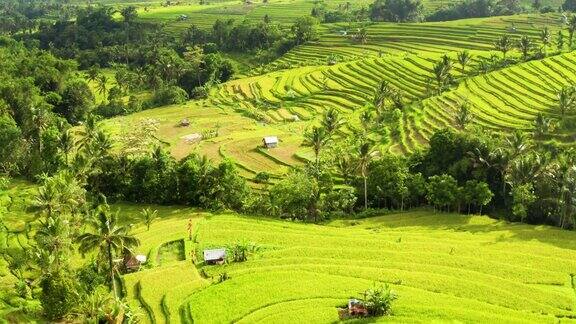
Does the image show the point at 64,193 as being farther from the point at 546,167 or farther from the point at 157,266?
the point at 546,167

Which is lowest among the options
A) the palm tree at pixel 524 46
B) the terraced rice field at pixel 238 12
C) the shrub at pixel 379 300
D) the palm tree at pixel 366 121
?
the shrub at pixel 379 300

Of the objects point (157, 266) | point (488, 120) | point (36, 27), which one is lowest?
point (157, 266)

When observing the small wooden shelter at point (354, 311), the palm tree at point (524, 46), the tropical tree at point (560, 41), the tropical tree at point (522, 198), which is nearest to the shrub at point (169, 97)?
the palm tree at point (524, 46)

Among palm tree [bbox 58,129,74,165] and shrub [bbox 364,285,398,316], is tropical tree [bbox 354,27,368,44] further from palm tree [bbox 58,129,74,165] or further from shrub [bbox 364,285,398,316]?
shrub [bbox 364,285,398,316]

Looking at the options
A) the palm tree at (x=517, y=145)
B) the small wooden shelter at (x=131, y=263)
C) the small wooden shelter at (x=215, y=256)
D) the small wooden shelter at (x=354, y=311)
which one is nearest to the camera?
the small wooden shelter at (x=354, y=311)

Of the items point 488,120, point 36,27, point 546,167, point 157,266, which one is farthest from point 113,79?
point 546,167

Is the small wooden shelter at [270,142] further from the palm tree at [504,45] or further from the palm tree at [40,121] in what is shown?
the palm tree at [504,45]

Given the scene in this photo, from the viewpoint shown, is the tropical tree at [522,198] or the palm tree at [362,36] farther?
the palm tree at [362,36]
